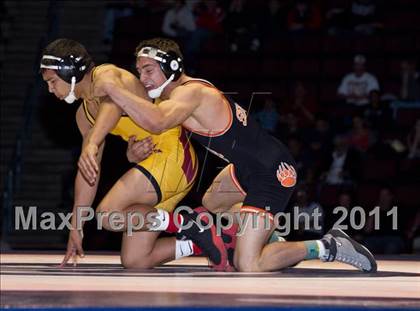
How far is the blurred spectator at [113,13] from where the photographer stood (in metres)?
13.7

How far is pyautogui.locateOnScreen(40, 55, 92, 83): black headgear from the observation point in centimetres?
573

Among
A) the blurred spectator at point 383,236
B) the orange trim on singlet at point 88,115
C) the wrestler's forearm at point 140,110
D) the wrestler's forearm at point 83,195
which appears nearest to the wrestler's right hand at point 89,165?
the wrestler's forearm at point 140,110

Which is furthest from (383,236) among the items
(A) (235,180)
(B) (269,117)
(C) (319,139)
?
(A) (235,180)

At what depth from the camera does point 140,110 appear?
5.41m

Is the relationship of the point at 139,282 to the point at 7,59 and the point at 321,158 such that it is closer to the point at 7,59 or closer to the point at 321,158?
the point at 321,158

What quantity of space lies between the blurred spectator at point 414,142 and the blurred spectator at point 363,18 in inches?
85.2

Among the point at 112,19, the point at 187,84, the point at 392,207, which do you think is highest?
the point at 112,19

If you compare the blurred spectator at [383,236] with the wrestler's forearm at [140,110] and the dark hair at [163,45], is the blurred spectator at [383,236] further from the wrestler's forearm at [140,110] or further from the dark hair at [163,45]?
the wrestler's forearm at [140,110]

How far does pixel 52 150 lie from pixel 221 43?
7.38 feet

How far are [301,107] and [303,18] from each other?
65.6 inches

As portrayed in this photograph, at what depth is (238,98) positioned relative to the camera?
39.0 ft

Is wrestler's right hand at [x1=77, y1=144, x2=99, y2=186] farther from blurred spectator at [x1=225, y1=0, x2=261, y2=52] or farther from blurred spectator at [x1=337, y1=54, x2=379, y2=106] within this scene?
blurred spectator at [x1=225, y1=0, x2=261, y2=52]

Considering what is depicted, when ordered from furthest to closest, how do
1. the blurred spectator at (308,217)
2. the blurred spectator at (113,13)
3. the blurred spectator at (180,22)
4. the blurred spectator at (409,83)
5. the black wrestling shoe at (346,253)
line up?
the blurred spectator at (113,13), the blurred spectator at (180,22), the blurred spectator at (409,83), the blurred spectator at (308,217), the black wrestling shoe at (346,253)

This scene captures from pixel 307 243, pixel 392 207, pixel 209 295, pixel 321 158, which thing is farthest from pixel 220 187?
pixel 321 158
